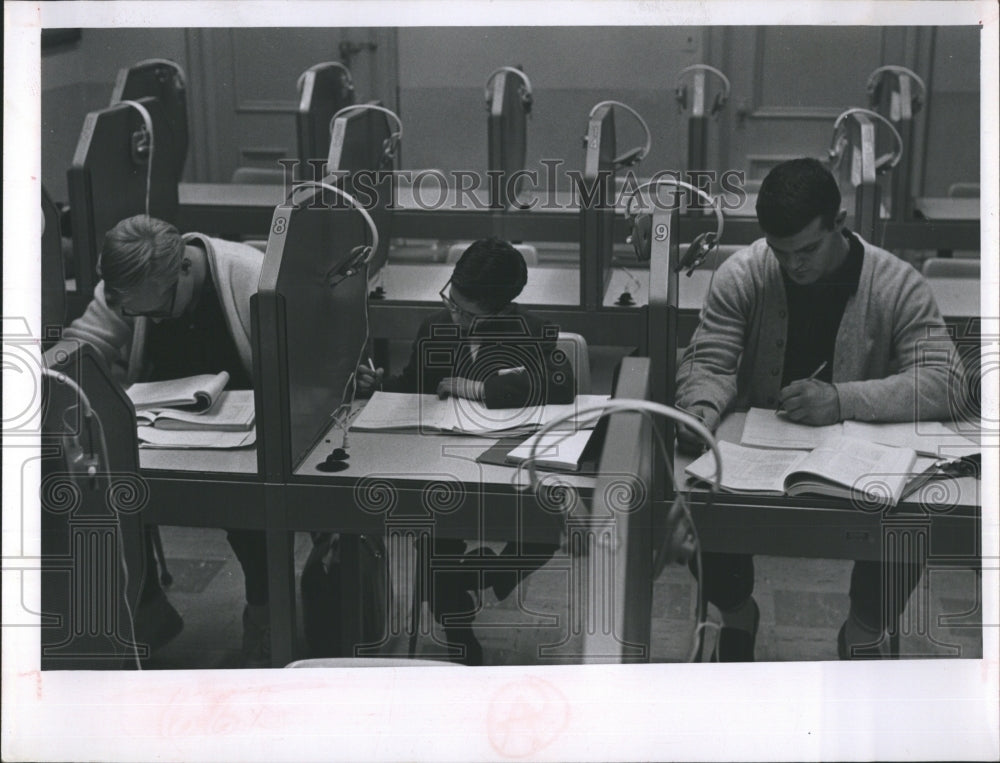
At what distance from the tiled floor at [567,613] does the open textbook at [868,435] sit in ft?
0.65

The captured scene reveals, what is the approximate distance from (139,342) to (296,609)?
2.02 ft

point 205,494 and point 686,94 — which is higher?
point 686,94

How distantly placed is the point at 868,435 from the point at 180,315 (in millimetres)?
1287

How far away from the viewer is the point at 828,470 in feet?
5.94

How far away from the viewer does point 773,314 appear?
218 cm

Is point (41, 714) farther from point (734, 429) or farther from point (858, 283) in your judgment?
point (858, 283)

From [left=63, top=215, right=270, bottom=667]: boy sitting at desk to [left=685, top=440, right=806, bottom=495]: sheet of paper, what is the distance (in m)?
0.86

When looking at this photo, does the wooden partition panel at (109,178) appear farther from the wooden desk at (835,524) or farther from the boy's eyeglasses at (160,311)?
the wooden desk at (835,524)

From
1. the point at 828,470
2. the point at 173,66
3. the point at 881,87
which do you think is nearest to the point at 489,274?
the point at 828,470

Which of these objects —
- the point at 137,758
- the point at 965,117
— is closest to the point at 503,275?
the point at 137,758

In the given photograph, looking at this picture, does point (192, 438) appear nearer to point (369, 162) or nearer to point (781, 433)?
point (781, 433)

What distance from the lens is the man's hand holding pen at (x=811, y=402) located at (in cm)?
196

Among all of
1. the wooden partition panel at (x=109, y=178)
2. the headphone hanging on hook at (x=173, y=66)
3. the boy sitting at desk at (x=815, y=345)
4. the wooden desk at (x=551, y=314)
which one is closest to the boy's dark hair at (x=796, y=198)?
the boy sitting at desk at (x=815, y=345)

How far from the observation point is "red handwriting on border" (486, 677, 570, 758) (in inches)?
65.6
